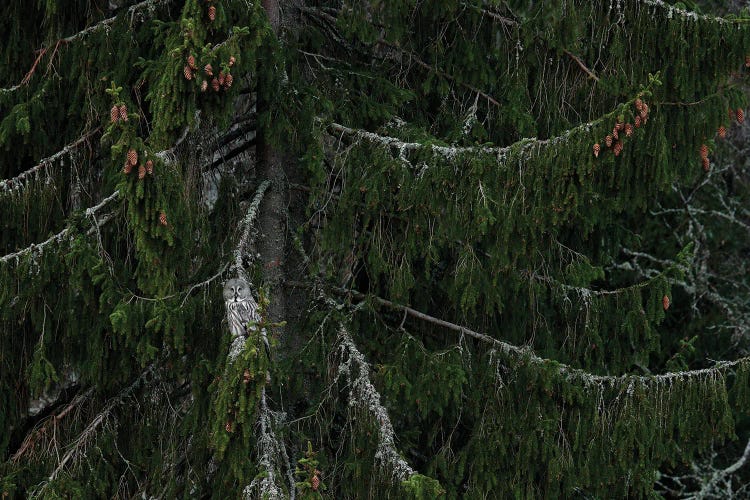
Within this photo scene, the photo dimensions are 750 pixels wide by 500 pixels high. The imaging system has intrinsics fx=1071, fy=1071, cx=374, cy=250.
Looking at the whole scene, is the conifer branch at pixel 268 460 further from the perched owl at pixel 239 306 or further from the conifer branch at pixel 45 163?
the conifer branch at pixel 45 163

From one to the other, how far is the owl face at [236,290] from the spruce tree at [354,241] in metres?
0.06

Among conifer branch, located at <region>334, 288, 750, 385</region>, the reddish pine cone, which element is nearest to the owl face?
conifer branch, located at <region>334, 288, 750, 385</region>

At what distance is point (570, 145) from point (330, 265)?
5.30 feet

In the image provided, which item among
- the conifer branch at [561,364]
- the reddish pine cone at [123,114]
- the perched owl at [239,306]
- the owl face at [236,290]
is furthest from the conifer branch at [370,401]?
the reddish pine cone at [123,114]

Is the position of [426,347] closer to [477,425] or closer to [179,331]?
[477,425]

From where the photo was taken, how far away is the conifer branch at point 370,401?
4.96 meters

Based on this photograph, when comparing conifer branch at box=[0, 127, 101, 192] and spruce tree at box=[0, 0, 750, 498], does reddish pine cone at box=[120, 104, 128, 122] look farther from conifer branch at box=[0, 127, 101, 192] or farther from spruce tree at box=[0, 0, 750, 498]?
conifer branch at box=[0, 127, 101, 192]

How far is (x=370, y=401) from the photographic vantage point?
529 centimetres

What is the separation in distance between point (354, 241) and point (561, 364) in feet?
4.20

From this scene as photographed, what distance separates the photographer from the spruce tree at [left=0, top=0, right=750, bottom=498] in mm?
5008

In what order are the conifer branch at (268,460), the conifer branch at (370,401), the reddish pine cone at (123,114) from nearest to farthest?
the reddish pine cone at (123,114) < the conifer branch at (268,460) < the conifer branch at (370,401)

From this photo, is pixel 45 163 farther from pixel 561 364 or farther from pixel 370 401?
pixel 561 364

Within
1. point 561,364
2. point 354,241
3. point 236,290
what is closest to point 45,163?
point 236,290

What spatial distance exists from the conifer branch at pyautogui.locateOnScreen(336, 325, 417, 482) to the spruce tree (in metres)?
0.02
